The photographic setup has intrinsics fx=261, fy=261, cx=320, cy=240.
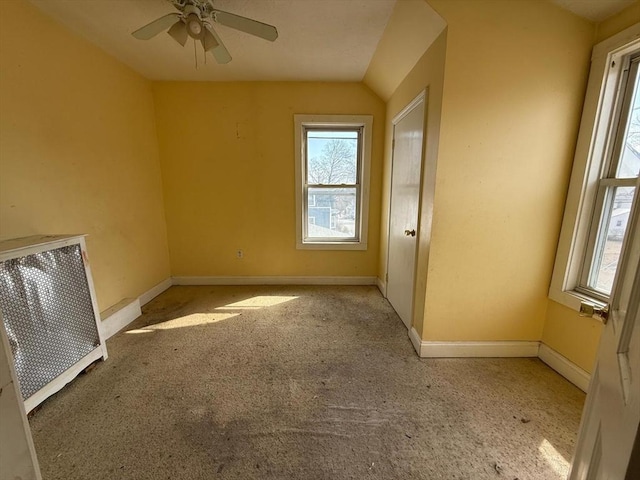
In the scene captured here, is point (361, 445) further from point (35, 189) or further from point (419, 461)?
point (35, 189)

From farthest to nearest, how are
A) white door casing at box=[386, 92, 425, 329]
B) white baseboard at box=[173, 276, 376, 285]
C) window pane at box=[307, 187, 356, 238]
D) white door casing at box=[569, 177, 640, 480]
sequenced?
white baseboard at box=[173, 276, 376, 285] → window pane at box=[307, 187, 356, 238] → white door casing at box=[386, 92, 425, 329] → white door casing at box=[569, 177, 640, 480]

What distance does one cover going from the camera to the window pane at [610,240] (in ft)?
5.16

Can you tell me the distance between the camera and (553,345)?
74.4 inches

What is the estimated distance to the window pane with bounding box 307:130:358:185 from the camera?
129 inches

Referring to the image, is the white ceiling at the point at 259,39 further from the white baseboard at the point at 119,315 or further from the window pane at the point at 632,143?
the white baseboard at the point at 119,315

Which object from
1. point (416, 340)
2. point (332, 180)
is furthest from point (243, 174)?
point (416, 340)

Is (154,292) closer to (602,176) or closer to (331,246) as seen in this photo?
(331,246)

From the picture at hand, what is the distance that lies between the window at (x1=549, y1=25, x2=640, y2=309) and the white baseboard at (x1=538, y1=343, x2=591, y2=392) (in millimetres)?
399

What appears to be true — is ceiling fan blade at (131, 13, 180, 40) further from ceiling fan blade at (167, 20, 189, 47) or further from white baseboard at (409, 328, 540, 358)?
white baseboard at (409, 328, 540, 358)

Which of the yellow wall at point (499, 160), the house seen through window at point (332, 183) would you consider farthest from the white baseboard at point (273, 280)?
the yellow wall at point (499, 160)

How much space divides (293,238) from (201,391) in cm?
206

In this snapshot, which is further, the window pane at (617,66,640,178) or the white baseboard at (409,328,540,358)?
the white baseboard at (409,328,540,358)

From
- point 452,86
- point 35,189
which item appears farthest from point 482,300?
point 35,189

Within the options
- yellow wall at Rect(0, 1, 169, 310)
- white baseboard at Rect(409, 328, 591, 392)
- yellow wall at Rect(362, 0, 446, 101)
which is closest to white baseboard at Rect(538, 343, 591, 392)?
white baseboard at Rect(409, 328, 591, 392)
